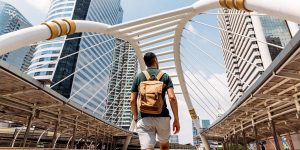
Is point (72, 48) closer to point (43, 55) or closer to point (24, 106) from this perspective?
point (43, 55)

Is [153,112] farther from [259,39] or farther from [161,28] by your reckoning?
[259,39]

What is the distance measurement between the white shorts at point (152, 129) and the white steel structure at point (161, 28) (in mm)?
5287

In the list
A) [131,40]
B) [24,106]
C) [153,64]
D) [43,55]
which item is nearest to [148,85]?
[153,64]

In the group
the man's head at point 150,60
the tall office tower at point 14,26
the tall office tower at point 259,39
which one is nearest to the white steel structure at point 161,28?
the man's head at point 150,60

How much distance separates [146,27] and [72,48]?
83813 mm

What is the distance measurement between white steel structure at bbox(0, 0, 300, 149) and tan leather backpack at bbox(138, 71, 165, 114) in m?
5.11

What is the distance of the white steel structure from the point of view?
754 cm

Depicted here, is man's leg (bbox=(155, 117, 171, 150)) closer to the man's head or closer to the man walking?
the man walking

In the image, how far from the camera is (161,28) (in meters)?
17.3

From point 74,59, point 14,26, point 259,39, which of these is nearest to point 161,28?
point 259,39

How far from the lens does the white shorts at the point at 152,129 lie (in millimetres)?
3504

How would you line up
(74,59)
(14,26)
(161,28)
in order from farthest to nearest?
(14,26)
(74,59)
(161,28)

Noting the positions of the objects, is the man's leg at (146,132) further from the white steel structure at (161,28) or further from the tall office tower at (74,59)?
the tall office tower at (74,59)

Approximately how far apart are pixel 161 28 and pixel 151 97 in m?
14.3
